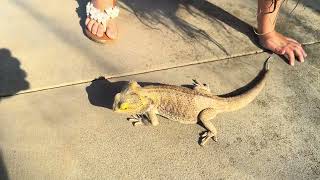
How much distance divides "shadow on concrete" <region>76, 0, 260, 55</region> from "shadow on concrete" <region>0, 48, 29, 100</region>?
2.65 feet

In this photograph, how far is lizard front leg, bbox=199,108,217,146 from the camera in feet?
11.2

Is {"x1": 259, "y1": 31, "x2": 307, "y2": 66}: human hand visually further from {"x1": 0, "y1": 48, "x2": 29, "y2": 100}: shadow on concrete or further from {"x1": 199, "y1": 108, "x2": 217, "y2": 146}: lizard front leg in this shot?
{"x1": 0, "y1": 48, "x2": 29, "y2": 100}: shadow on concrete

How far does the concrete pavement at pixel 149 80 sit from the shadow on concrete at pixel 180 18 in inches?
0.5

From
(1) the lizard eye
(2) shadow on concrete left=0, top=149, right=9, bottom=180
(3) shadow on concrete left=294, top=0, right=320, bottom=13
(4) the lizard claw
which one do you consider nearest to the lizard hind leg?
(4) the lizard claw

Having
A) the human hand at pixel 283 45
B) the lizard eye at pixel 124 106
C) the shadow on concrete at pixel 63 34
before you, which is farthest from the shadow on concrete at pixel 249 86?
the shadow on concrete at pixel 63 34

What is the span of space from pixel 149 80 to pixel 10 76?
1.22 metres

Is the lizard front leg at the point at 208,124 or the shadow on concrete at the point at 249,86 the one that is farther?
the shadow on concrete at the point at 249,86

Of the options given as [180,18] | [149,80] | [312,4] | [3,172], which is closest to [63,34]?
[149,80]

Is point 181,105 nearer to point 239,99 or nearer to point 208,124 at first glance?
point 208,124

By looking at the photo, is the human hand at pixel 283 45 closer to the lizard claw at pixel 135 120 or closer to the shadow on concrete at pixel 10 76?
the lizard claw at pixel 135 120

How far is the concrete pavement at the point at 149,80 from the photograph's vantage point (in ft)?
10.7

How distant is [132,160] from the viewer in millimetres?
3287

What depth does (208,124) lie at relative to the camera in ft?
11.4

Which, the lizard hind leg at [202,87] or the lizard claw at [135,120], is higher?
the lizard hind leg at [202,87]
